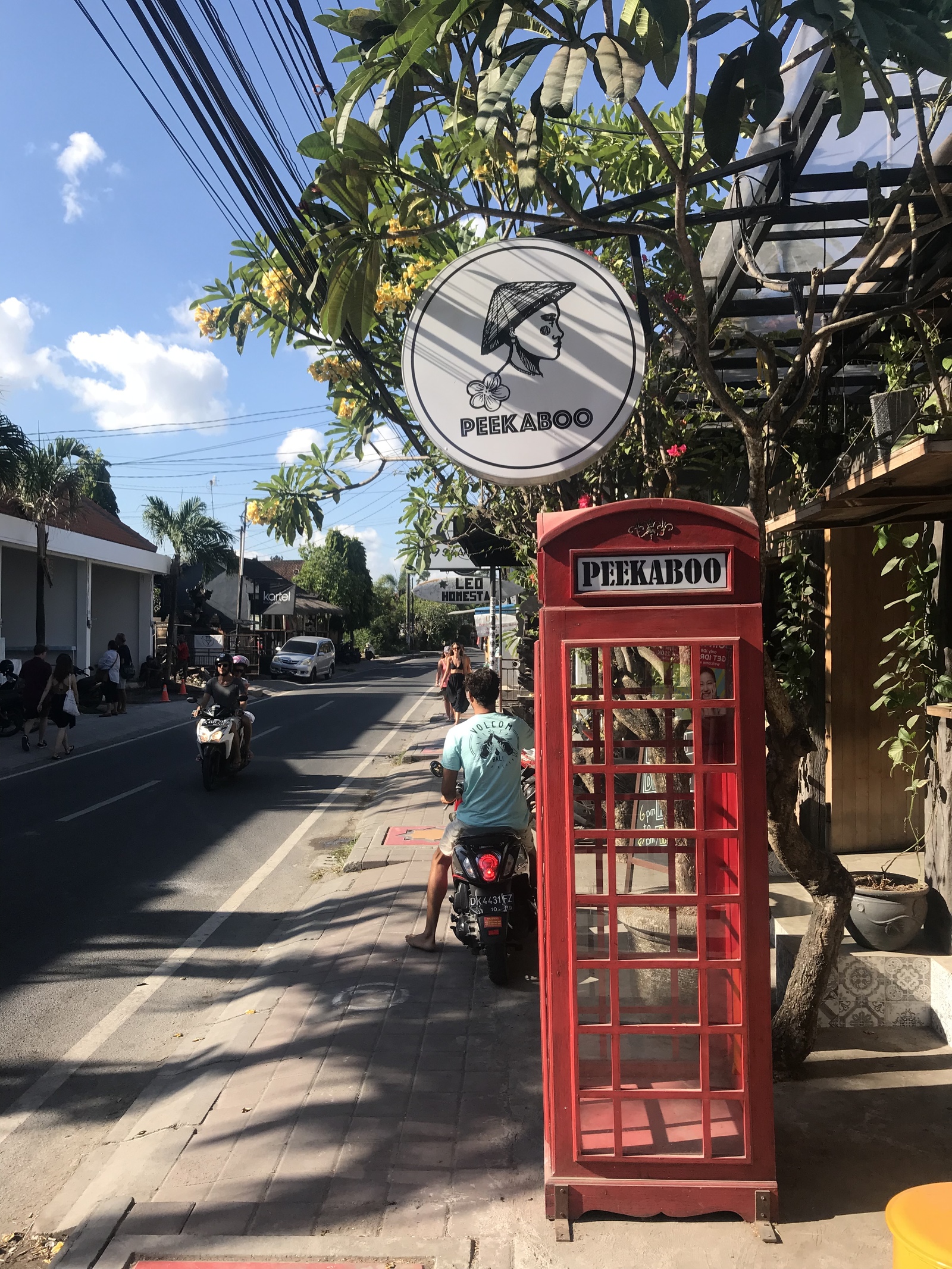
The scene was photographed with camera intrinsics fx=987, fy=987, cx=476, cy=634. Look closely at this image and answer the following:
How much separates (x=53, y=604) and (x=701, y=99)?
Result: 29826 mm

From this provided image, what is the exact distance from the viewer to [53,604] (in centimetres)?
3062

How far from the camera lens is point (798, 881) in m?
4.13

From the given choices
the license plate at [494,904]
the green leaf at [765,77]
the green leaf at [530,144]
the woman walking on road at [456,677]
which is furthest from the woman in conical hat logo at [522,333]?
the woman walking on road at [456,677]

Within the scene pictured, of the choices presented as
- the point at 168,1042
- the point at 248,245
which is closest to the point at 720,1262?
the point at 168,1042

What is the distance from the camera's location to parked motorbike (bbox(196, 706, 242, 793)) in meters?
12.5

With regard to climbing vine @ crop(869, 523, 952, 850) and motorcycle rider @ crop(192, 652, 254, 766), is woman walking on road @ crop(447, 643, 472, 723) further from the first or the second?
climbing vine @ crop(869, 523, 952, 850)

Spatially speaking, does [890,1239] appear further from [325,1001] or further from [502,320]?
[502,320]

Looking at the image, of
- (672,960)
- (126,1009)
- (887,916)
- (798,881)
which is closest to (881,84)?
(672,960)

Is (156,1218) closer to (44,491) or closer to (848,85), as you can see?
(848,85)

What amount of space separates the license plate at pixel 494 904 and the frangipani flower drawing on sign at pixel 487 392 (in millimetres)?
2789

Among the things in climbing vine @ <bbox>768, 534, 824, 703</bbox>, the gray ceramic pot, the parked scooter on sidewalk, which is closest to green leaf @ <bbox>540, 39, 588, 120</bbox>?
the parked scooter on sidewalk

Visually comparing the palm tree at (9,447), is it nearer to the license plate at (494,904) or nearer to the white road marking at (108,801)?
the white road marking at (108,801)

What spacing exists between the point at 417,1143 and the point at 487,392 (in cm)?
294

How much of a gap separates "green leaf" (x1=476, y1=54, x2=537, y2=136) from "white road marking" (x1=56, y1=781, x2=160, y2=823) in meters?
9.27
